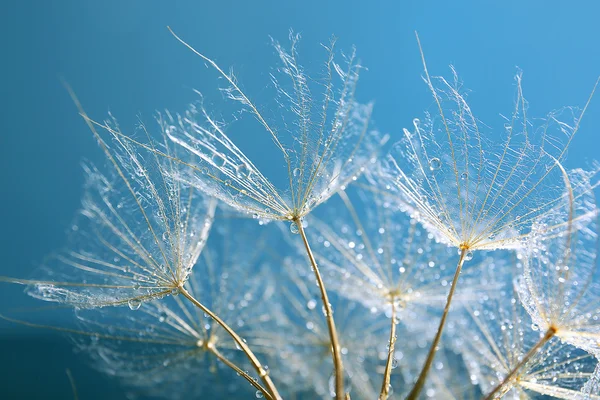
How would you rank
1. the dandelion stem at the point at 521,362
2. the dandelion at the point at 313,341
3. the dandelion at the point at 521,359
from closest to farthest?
1. the dandelion stem at the point at 521,362
2. the dandelion at the point at 521,359
3. the dandelion at the point at 313,341

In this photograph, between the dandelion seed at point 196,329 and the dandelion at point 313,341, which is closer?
the dandelion seed at point 196,329

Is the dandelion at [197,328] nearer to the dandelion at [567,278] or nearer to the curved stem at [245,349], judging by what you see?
the curved stem at [245,349]

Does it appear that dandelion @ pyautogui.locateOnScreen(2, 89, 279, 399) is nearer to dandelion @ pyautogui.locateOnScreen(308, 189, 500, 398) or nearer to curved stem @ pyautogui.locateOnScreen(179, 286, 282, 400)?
curved stem @ pyautogui.locateOnScreen(179, 286, 282, 400)

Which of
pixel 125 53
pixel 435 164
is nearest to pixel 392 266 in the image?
pixel 435 164

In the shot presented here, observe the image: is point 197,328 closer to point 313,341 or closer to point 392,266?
point 392,266

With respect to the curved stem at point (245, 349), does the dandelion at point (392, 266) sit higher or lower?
higher

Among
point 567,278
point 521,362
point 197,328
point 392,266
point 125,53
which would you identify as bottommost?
point 521,362

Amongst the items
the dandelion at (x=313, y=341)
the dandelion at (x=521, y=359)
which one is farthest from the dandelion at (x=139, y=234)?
the dandelion at (x=313, y=341)

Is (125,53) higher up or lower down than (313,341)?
higher up

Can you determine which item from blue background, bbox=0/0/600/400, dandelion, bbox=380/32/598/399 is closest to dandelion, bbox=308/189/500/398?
dandelion, bbox=380/32/598/399
